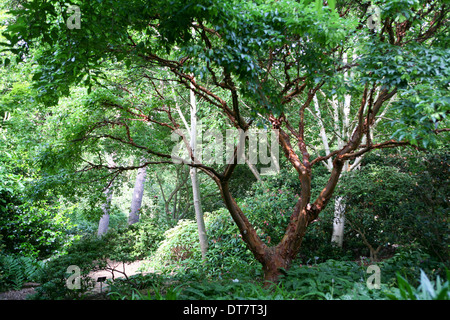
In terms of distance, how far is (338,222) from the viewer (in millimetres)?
7258

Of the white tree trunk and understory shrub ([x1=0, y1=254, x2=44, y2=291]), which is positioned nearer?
understory shrub ([x1=0, y1=254, x2=44, y2=291])

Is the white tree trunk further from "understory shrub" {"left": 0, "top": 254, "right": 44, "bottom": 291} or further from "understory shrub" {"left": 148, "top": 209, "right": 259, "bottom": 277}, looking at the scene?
"understory shrub" {"left": 0, "top": 254, "right": 44, "bottom": 291}

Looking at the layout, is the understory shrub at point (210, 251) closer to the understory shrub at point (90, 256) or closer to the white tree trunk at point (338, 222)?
the understory shrub at point (90, 256)

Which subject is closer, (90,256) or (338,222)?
(90,256)

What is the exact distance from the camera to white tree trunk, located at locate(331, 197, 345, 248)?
684cm

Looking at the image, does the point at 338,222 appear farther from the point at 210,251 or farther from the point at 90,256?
the point at 90,256

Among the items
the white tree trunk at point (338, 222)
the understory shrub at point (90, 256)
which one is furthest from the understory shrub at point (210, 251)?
the white tree trunk at point (338, 222)

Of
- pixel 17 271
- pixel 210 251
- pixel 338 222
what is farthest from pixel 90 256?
pixel 338 222

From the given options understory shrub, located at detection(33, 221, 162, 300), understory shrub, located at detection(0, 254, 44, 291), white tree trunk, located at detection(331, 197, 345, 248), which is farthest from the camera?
white tree trunk, located at detection(331, 197, 345, 248)

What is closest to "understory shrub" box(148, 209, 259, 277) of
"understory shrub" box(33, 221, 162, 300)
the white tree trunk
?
"understory shrub" box(33, 221, 162, 300)

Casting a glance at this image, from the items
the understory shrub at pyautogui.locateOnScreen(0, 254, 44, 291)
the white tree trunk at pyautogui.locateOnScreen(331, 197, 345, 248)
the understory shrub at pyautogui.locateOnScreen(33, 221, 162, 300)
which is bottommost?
the understory shrub at pyautogui.locateOnScreen(0, 254, 44, 291)

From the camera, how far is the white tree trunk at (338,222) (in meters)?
6.84

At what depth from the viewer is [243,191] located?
11.6m

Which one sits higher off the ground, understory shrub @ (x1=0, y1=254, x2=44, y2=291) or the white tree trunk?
the white tree trunk
